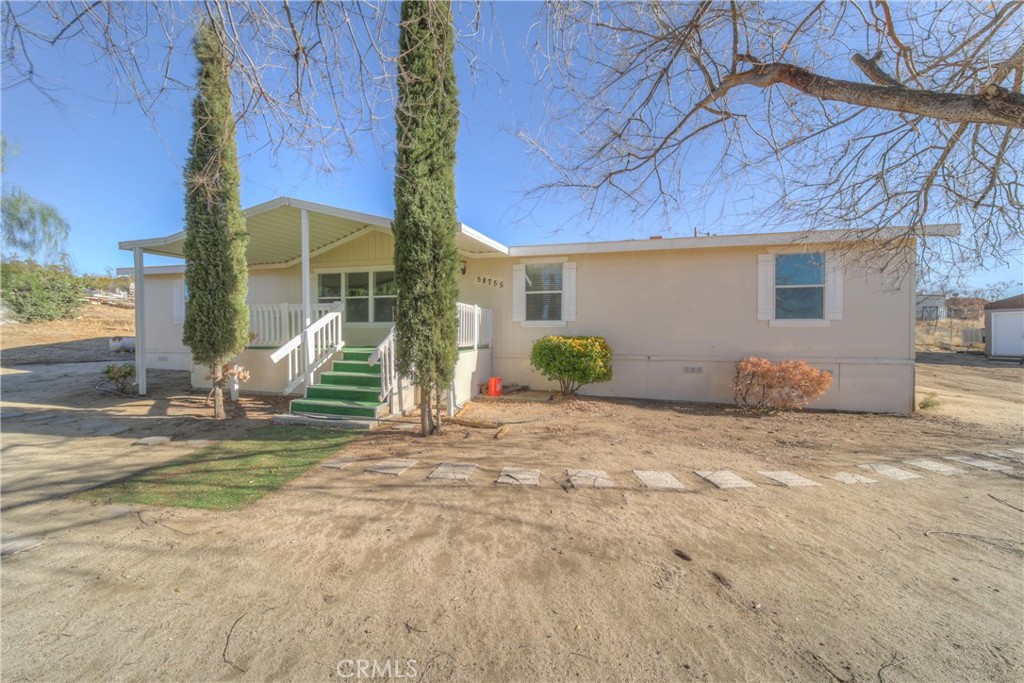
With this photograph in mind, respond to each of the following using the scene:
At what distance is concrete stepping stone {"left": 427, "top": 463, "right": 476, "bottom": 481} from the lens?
12.3ft

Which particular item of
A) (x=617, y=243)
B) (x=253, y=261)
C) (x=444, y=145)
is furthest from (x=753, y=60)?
(x=253, y=261)

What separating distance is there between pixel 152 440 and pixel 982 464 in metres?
9.72

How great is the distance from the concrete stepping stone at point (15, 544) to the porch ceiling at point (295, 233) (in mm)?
5172

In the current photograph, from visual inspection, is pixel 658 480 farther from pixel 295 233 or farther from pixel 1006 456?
pixel 295 233

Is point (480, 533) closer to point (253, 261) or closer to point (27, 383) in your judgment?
point (253, 261)

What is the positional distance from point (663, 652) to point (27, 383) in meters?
13.1

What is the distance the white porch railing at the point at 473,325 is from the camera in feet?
23.8

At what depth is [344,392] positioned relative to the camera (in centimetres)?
622

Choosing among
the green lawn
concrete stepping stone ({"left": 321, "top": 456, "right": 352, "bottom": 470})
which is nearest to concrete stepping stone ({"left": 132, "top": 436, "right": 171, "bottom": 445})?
the green lawn

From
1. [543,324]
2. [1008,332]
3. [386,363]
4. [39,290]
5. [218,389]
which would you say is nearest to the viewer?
[386,363]

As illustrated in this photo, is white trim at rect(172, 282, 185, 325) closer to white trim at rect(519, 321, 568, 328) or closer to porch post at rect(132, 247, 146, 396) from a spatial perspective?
porch post at rect(132, 247, 146, 396)

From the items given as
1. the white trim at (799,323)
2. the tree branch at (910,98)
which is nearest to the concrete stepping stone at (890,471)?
the tree branch at (910,98)

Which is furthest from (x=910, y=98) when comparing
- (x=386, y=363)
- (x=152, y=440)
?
(x=152, y=440)

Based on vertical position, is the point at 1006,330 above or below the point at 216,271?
below
